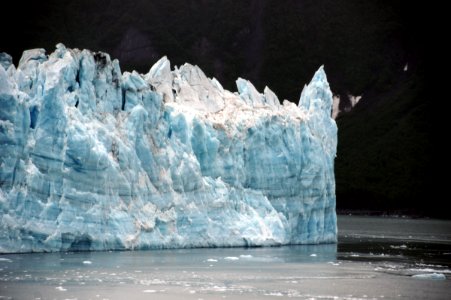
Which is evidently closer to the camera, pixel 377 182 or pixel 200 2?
pixel 377 182

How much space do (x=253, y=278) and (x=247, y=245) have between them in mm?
9876

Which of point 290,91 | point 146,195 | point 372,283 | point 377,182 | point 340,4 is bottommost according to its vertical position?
point 372,283

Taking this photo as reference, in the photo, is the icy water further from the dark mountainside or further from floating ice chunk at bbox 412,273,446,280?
the dark mountainside

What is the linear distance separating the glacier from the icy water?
92 cm

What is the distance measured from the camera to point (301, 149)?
43.7 meters

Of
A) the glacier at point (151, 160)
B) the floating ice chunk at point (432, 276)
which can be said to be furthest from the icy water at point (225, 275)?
the glacier at point (151, 160)

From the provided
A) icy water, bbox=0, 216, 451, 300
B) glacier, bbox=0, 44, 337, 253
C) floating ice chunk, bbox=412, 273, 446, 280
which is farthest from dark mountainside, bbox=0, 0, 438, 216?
floating ice chunk, bbox=412, 273, 446, 280

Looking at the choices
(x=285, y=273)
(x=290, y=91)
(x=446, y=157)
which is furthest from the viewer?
(x=290, y=91)

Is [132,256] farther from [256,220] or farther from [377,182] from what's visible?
[377,182]

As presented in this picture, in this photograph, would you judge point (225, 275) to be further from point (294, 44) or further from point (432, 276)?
point (294, 44)

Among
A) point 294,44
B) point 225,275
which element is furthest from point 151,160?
point 294,44

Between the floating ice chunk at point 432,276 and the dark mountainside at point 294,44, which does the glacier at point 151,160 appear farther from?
the dark mountainside at point 294,44

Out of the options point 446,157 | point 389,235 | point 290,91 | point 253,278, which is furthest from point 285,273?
point 290,91

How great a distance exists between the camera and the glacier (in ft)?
113
